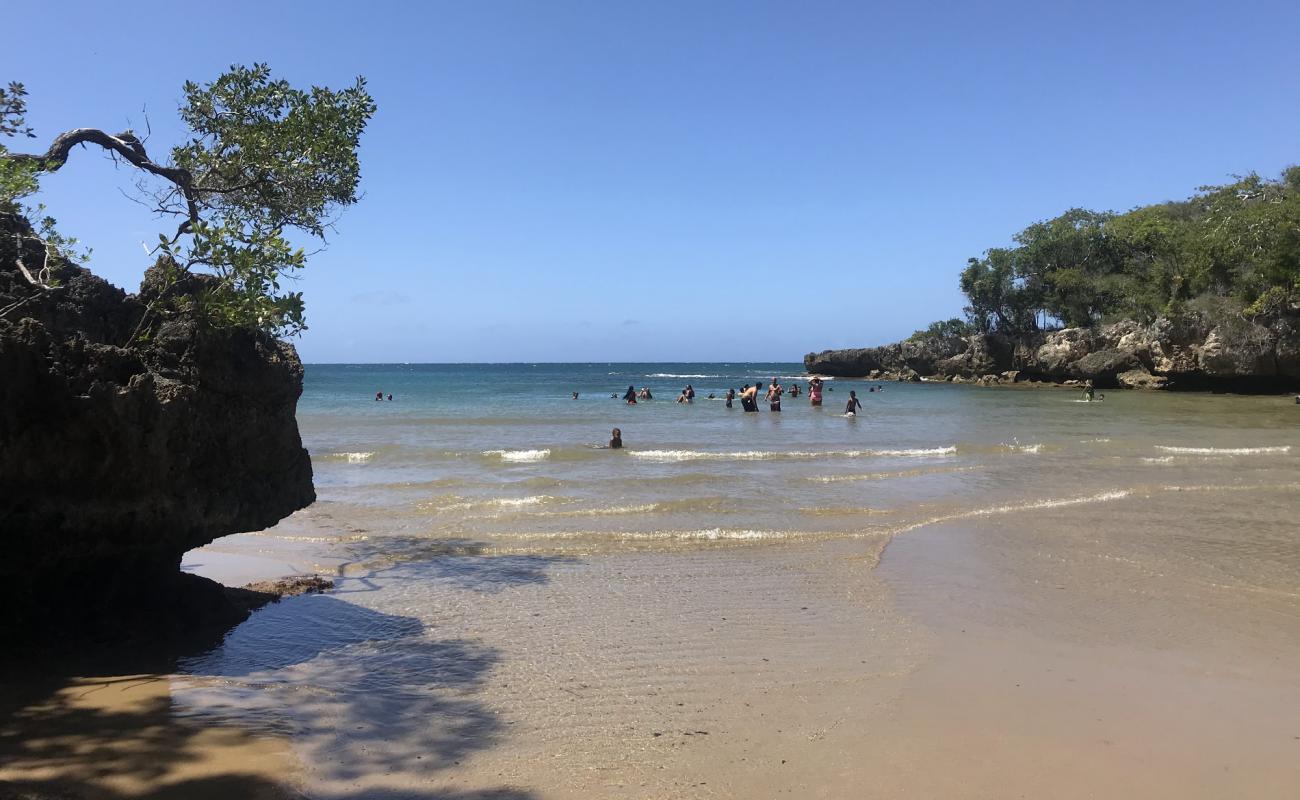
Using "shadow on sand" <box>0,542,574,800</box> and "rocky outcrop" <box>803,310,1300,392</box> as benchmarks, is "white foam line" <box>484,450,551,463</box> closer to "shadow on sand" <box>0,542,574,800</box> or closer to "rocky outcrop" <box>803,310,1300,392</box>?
"shadow on sand" <box>0,542,574,800</box>

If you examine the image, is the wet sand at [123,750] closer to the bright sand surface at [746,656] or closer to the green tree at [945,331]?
the bright sand surface at [746,656]

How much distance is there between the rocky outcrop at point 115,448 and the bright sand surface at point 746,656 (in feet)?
2.47

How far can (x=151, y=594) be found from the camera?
589 centimetres

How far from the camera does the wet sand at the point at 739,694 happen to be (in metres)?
4.00

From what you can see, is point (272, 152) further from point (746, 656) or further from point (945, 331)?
point (945, 331)

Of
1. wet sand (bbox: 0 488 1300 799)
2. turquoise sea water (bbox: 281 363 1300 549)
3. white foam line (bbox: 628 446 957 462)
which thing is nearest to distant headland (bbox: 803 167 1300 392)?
turquoise sea water (bbox: 281 363 1300 549)

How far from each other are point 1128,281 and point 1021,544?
4911cm

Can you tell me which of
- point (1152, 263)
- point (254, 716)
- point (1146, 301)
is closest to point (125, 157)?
point (254, 716)

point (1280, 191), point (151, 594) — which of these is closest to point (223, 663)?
point (151, 594)

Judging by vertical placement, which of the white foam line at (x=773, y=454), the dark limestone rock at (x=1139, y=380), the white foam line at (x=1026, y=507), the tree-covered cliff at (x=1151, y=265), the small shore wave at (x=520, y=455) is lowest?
the white foam line at (x=1026, y=507)

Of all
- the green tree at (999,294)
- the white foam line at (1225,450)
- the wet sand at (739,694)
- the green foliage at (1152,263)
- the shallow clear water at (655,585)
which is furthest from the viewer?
the green tree at (999,294)

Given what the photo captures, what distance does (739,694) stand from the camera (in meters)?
5.10

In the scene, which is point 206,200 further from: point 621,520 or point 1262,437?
point 1262,437

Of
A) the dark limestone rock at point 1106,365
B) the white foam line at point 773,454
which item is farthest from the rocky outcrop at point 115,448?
the dark limestone rock at point 1106,365
